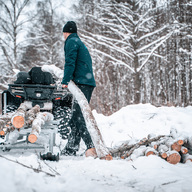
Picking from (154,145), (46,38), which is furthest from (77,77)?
(46,38)

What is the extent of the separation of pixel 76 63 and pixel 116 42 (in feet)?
22.7

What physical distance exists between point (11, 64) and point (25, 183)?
1239cm

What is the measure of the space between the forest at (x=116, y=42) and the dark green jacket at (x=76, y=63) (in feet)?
18.2

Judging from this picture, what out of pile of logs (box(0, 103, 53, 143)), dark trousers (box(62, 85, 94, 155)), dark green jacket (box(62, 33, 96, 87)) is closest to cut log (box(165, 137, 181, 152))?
dark trousers (box(62, 85, 94, 155))

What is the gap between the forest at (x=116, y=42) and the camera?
838 cm

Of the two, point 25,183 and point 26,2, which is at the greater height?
point 26,2

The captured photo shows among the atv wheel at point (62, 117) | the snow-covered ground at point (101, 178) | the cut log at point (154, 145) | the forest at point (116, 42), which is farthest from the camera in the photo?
the forest at point (116, 42)

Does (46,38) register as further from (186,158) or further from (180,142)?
(186,158)

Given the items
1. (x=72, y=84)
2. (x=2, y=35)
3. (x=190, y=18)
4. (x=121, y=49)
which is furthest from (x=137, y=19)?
(x=2, y=35)

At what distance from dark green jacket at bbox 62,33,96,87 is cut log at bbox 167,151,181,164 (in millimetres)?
1515

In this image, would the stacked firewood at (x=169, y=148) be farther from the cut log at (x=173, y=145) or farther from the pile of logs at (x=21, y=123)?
the pile of logs at (x=21, y=123)

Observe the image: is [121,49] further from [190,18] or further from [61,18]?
[61,18]

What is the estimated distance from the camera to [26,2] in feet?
39.5

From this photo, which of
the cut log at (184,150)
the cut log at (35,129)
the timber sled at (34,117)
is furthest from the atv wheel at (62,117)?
the cut log at (184,150)
